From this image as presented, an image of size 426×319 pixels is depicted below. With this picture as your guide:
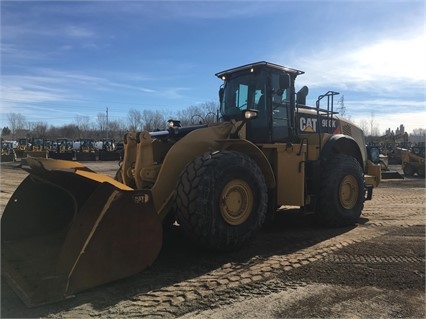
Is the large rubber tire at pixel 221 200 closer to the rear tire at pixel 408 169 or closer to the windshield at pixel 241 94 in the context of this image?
the windshield at pixel 241 94

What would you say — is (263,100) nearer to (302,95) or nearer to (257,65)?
(257,65)

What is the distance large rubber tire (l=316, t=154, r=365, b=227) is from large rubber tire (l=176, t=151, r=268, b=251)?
80.8 inches

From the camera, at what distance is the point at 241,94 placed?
7.33 metres

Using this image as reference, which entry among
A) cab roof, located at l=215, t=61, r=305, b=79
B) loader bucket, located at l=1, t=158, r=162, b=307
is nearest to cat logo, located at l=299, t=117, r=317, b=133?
cab roof, located at l=215, t=61, r=305, b=79

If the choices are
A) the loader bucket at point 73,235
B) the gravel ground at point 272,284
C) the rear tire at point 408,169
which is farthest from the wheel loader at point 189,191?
the rear tire at point 408,169

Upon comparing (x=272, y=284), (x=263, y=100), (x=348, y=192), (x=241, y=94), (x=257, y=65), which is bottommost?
(x=272, y=284)

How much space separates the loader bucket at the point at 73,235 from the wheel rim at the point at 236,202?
3.61ft

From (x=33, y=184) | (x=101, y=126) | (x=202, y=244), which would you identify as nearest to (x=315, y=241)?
(x=202, y=244)

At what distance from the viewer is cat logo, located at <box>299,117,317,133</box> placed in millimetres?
7832

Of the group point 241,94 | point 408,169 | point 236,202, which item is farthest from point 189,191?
point 408,169

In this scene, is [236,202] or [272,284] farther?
[236,202]

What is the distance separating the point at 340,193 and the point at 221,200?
3.24 m

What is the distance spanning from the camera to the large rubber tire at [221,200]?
5082mm

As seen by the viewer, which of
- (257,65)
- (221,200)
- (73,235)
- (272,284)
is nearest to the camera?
(73,235)
